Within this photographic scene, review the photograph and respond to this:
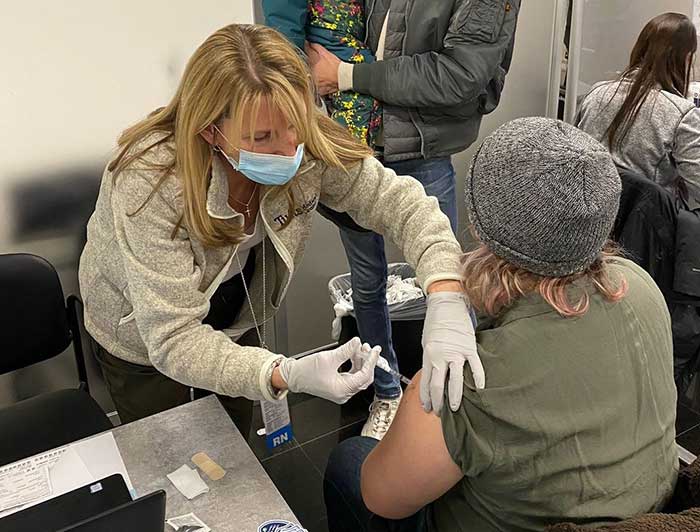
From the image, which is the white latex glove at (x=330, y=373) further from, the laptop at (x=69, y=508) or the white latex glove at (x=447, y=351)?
the laptop at (x=69, y=508)

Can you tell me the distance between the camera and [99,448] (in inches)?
46.1

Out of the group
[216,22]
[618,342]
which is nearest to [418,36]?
[216,22]

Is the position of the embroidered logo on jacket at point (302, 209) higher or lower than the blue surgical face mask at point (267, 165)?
lower

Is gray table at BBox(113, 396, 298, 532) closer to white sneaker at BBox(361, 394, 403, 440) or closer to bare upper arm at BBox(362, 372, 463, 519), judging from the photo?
bare upper arm at BBox(362, 372, 463, 519)

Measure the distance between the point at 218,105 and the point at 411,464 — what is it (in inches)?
26.3

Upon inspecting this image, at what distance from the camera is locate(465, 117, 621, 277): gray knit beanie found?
0.89 m

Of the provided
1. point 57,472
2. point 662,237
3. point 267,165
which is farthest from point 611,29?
point 57,472

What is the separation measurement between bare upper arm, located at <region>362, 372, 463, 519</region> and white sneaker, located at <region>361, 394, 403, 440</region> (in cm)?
110

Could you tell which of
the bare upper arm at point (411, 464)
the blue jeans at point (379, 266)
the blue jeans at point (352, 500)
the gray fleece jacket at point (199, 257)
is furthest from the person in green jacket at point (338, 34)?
the bare upper arm at point (411, 464)

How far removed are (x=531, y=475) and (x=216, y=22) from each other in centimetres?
144

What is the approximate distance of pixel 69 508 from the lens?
92 centimetres

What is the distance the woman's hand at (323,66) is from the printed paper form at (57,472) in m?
1.14

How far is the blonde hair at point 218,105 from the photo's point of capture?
1157mm

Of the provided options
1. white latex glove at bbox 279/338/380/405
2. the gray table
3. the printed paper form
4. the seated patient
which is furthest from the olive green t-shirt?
the printed paper form
